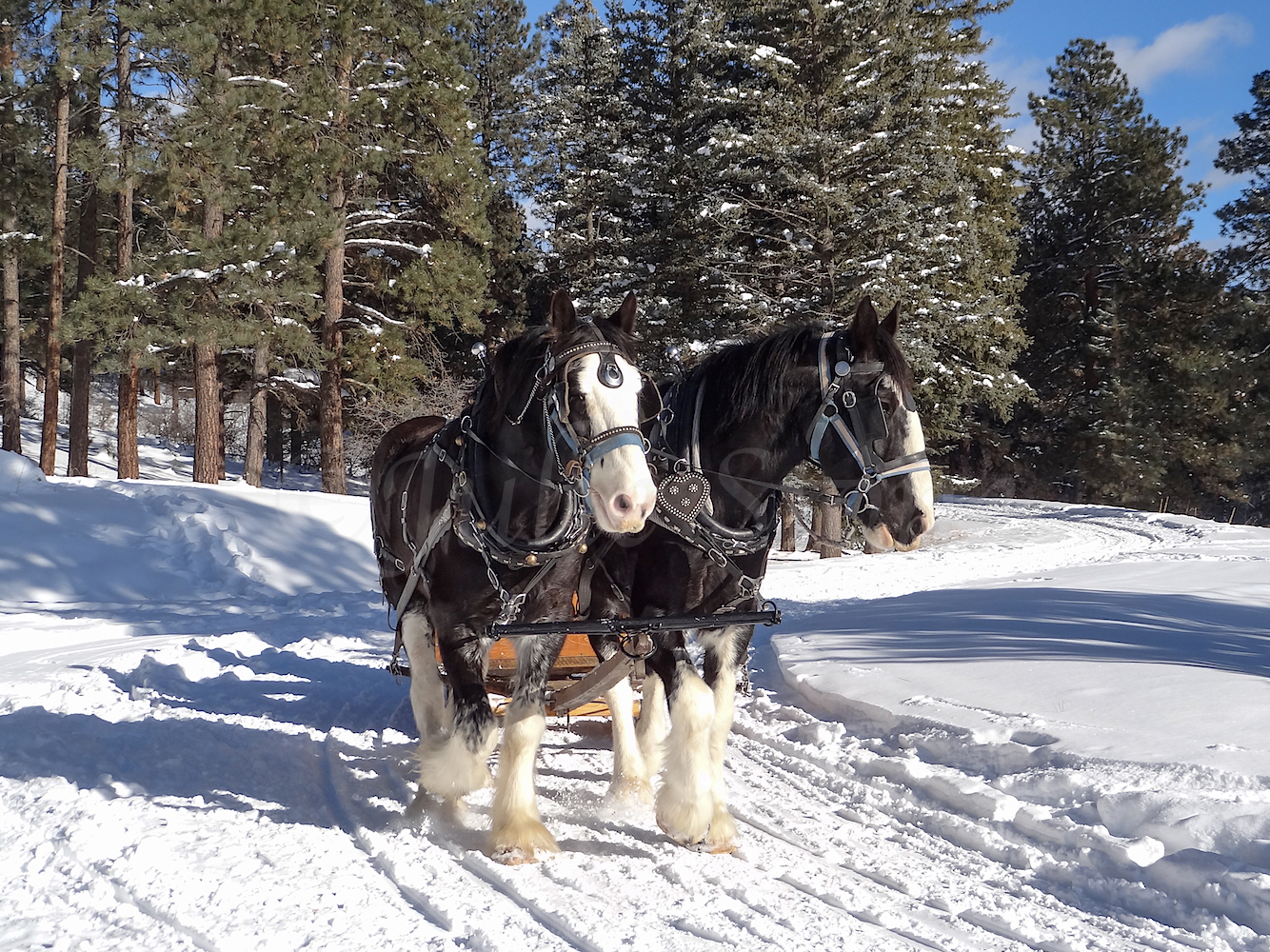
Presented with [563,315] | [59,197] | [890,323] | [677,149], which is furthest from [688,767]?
[59,197]

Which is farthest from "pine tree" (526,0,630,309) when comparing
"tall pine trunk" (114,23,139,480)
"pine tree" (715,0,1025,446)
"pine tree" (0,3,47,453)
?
"pine tree" (0,3,47,453)

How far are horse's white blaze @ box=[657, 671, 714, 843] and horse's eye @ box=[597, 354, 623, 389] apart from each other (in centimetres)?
140

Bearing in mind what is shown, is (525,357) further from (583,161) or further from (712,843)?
(583,161)

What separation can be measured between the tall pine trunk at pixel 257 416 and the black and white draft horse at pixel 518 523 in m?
17.6

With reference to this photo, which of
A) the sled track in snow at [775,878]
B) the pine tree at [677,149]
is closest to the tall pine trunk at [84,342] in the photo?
the pine tree at [677,149]

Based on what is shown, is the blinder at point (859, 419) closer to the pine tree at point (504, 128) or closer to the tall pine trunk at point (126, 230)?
the tall pine trunk at point (126, 230)

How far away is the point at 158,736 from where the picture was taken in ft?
16.8

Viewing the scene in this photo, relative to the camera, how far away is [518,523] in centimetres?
379

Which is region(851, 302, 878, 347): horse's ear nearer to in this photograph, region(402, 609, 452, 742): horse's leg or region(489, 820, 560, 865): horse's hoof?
region(489, 820, 560, 865): horse's hoof

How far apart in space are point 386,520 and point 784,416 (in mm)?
2480

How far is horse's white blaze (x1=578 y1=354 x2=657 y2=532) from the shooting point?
3129 millimetres

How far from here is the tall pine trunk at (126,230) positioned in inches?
650

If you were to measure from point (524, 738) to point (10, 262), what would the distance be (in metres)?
21.1

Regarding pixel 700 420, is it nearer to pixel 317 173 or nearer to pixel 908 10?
pixel 317 173
